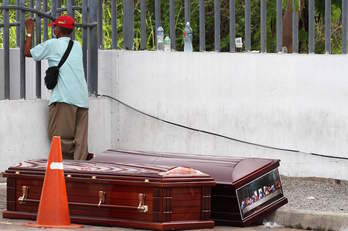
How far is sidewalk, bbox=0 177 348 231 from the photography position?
9.27m

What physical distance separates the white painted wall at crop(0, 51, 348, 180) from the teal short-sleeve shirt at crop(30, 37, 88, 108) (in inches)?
14.3

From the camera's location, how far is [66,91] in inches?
473

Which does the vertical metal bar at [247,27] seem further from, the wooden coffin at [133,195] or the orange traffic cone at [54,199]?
the orange traffic cone at [54,199]

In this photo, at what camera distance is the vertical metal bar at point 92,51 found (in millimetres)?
12961

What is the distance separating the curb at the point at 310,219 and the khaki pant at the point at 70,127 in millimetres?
3213

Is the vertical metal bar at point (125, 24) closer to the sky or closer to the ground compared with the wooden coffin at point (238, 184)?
closer to the sky

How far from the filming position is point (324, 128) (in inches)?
460

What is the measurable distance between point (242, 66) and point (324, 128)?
1201mm

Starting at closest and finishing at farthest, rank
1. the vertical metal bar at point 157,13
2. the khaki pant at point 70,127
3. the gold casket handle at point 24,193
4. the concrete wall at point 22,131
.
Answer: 1. the gold casket handle at point 24,193
2. the concrete wall at point 22,131
3. the khaki pant at point 70,127
4. the vertical metal bar at point 157,13

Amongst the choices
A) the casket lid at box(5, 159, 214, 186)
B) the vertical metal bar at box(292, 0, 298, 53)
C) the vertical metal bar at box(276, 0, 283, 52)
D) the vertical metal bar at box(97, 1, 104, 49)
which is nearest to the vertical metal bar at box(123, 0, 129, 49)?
the vertical metal bar at box(97, 1, 104, 49)

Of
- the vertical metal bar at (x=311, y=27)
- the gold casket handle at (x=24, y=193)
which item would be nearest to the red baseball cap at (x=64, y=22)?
the vertical metal bar at (x=311, y=27)

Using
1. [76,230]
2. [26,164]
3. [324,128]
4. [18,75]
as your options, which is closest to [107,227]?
[76,230]

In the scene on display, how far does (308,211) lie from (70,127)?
348 centimetres

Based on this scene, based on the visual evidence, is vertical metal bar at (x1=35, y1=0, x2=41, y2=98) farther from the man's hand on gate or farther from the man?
the man
